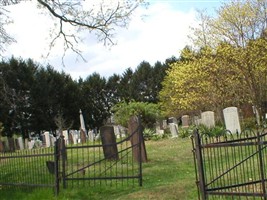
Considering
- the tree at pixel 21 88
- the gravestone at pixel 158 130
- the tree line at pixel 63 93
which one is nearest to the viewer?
the gravestone at pixel 158 130

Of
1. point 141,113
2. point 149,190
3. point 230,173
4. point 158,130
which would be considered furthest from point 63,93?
point 230,173

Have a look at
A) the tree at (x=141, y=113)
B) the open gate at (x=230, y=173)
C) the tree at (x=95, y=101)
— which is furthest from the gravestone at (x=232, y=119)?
the tree at (x=95, y=101)

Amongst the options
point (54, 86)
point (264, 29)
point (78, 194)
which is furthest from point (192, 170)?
point (54, 86)

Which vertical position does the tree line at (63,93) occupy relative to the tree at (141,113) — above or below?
above

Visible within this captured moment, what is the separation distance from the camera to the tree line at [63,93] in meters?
49.4

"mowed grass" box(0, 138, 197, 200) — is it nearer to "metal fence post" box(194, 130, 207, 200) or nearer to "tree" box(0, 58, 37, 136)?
"metal fence post" box(194, 130, 207, 200)

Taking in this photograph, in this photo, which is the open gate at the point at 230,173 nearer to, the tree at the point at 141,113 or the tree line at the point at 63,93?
the tree at the point at 141,113

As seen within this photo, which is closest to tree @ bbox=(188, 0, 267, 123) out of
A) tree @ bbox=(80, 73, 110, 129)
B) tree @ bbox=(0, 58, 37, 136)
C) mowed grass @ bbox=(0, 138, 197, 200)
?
mowed grass @ bbox=(0, 138, 197, 200)

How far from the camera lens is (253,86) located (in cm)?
2950

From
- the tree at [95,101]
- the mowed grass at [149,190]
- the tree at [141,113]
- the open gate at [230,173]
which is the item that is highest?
the tree at [95,101]

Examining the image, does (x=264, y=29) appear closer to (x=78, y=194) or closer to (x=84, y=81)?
(x=78, y=194)

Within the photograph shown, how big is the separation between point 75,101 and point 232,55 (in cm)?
3096

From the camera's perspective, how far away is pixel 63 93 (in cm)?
5566

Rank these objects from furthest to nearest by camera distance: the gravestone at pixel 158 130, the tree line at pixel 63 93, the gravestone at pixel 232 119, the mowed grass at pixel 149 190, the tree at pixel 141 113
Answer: the tree line at pixel 63 93, the tree at pixel 141 113, the gravestone at pixel 158 130, the gravestone at pixel 232 119, the mowed grass at pixel 149 190
